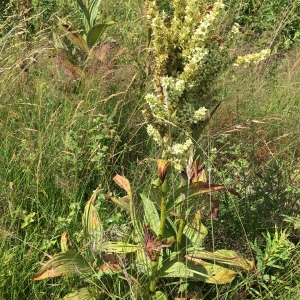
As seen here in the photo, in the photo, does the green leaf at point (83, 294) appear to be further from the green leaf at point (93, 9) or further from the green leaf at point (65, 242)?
the green leaf at point (93, 9)

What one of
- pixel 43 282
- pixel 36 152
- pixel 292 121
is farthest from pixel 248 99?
pixel 43 282

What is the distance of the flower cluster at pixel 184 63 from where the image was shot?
5.36ft

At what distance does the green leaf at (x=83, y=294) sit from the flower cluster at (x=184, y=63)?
0.65m

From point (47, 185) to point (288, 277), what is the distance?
126 cm

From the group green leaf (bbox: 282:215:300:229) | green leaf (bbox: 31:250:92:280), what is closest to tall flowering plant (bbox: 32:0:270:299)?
green leaf (bbox: 31:250:92:280)

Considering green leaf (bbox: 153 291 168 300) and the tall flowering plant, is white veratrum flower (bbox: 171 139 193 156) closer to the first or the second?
the tall flowering plant

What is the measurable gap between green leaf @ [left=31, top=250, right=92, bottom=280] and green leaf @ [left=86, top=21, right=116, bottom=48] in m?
2.08

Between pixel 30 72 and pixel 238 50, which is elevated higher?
pixel 30 72

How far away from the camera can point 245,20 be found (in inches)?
213

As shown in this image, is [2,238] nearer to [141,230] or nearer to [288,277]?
[141,230]

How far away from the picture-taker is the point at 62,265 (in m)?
1.85

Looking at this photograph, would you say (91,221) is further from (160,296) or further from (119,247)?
(160,296)

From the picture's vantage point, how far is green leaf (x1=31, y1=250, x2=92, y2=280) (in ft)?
5.86

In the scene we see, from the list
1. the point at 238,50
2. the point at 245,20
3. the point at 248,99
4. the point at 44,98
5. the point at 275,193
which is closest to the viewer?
the point at 275,193
